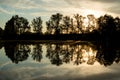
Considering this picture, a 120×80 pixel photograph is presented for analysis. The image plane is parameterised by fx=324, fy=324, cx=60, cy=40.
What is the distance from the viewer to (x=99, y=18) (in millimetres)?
112312

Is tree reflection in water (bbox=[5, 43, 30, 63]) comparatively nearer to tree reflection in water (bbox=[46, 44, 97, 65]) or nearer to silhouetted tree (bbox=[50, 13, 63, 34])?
tree reflection in water (bbox=[46, 44, 97, 65])

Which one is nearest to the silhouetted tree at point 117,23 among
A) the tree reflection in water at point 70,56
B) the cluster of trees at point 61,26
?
the cluster of trees at point 61,26

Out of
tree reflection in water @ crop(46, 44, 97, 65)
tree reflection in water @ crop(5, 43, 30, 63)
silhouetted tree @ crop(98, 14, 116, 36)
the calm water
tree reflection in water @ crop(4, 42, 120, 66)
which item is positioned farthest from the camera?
silhouetted tree @ crop(98, 14, 116, 36)

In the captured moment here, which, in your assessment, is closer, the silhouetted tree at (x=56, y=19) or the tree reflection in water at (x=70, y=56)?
the tree reflection in water at (x=70, y=56)

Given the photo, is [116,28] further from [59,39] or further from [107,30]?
[59,39]

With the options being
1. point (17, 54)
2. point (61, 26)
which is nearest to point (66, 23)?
point (61, 26)

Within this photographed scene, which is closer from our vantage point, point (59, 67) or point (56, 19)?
point (59, 67)

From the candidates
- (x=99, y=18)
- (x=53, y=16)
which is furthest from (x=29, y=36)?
(x=99, y=18)

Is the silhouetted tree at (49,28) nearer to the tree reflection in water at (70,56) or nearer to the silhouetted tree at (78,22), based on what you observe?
the silhouetted tree at (78,22)

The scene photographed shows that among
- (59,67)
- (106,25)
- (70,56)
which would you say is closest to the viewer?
(59,67)

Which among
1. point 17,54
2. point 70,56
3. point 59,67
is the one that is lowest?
point 70,56

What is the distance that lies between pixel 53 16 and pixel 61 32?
10.7 metres

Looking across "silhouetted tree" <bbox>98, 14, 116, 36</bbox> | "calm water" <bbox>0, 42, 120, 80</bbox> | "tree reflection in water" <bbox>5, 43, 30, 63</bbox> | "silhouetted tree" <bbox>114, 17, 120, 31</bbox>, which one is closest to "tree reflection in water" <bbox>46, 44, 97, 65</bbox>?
"calm water" <bbox>0, 42, 120, 80</bbox>

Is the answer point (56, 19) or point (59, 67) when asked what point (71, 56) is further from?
point (56, 19)
